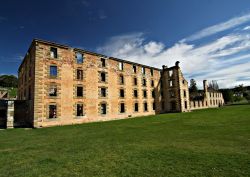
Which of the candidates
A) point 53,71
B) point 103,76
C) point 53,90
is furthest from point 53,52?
point 103,76

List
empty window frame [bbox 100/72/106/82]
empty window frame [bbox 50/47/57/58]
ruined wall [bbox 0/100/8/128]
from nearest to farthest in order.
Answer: ruined wall [bbox 0/100/8/128], empty window frame [bbox 50/47/57/58], empty window frame [bbox 100/72/106/82]

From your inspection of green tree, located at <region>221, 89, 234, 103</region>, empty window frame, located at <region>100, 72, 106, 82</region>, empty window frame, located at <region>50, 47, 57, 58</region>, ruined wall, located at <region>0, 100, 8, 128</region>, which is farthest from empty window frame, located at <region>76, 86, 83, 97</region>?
green tree, located at <region>221, 89, 234, 103</region>

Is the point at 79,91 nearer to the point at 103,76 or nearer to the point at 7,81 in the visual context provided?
the point at 103,76

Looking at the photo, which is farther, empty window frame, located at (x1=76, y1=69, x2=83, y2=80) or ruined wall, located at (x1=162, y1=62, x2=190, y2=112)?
ruined wall, located at (x1=162, y1=62, x2=190, y2=112)

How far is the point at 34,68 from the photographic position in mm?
21750

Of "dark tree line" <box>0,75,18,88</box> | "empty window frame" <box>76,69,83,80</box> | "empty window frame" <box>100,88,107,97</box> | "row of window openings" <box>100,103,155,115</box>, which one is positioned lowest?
"row of window openings" <box>100,103,155,115</box>

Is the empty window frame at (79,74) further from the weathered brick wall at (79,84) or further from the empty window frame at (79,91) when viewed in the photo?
the empty window frame at (79,91)

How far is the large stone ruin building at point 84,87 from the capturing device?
22.0 m

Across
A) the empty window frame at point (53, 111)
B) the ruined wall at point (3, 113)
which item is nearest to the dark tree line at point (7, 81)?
the ruined wall at point (3, 113)

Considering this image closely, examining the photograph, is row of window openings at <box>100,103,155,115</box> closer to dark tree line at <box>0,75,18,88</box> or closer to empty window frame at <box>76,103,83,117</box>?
empty window frame at <box>76,103,83,117</box>

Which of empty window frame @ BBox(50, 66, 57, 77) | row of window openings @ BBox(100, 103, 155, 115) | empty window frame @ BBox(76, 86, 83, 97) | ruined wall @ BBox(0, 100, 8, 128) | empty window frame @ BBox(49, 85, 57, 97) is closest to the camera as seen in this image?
ruined wall @ BBox(0, 100, 8, 128)

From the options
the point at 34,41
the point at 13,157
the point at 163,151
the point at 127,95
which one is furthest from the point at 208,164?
the point at 127,95

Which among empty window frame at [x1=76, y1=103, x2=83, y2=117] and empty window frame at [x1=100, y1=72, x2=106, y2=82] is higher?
empty window frame at [x1=100, y1=72, x2=106, y2=82]

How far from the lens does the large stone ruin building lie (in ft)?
72.3
